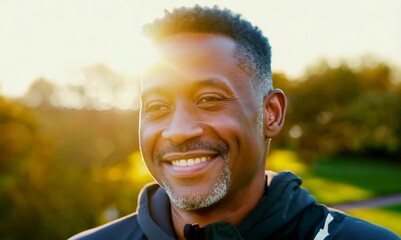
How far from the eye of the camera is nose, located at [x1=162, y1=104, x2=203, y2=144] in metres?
2.54

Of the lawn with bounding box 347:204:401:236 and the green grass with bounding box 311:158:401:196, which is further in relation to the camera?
the green grass with bounding box 311:158:401:196

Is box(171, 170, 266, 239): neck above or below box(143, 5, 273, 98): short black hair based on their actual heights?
below

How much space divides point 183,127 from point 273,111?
1.88ft

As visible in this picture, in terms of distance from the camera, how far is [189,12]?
2.78m

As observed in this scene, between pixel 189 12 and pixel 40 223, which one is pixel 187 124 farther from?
pixel 40 223

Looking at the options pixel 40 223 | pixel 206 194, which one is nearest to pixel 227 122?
pixel 206 194

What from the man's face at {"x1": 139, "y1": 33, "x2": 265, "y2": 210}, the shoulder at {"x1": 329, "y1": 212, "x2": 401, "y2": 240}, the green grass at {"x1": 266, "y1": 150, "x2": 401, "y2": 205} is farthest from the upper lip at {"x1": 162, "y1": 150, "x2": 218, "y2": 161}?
the green grass at {"x1": 266, "y1": 150, "x2": 401, "y2": 205}

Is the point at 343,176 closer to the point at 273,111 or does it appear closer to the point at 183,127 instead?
the point at 273,111

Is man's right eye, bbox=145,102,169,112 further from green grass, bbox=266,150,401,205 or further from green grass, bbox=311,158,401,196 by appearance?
green grass, bbox=311,158,401,196

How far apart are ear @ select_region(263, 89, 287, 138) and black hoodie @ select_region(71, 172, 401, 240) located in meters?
0.27

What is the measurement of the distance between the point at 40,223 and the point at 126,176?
533cm

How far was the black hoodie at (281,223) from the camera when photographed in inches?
105

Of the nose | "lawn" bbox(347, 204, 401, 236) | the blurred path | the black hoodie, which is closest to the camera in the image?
the nose

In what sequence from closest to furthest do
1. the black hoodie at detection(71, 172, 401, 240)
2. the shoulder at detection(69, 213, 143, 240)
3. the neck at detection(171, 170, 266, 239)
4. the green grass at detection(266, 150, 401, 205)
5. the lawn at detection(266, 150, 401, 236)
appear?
the black hoodie at detection(71, 172, 401, 240) < the neck at detection(171, 170, 266, 239) < the shoulder at detection(69, 213, 143, 240) < the lawn at detection(266, 150, 401, 236) < the green grass at detection(266, 150, 401, 205)
